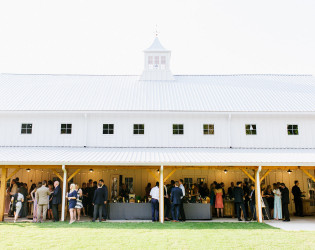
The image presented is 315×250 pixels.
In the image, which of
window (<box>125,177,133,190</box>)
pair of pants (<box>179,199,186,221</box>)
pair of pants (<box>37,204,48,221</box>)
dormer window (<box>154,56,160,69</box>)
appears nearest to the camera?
pair of pants (<box>37,204,48,221</box>)

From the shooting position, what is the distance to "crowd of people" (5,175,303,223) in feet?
43.3

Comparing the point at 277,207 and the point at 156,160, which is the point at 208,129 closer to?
the point at 156,160

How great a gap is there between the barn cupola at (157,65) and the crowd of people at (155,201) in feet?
27.2

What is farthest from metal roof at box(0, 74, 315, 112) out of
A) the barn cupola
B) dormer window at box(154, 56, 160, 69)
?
dormer window at box(154, 56, 160, 69)

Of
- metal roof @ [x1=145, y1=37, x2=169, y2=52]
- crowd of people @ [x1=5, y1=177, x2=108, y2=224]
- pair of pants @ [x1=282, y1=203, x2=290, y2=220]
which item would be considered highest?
metal roof @ [x1=145, y1=37, x2=169, y2=52]

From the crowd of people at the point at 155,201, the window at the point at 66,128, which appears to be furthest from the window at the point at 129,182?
the window at the point at 66,128

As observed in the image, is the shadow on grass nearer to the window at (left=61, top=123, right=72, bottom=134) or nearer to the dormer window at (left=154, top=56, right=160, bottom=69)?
the window at (left=61, top=123, right=72, bottom=134)

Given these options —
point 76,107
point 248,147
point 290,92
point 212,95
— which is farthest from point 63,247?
point 290,92

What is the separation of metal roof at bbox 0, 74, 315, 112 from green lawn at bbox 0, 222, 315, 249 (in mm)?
6904

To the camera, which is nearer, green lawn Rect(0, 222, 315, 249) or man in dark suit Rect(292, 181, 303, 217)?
green lawn Rect(0, 222, 315, 249)

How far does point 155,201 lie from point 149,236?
3354 mm

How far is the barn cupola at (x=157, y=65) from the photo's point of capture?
2175 centimetres

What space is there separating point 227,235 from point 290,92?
40.0 ft

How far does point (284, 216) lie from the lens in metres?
14.2
